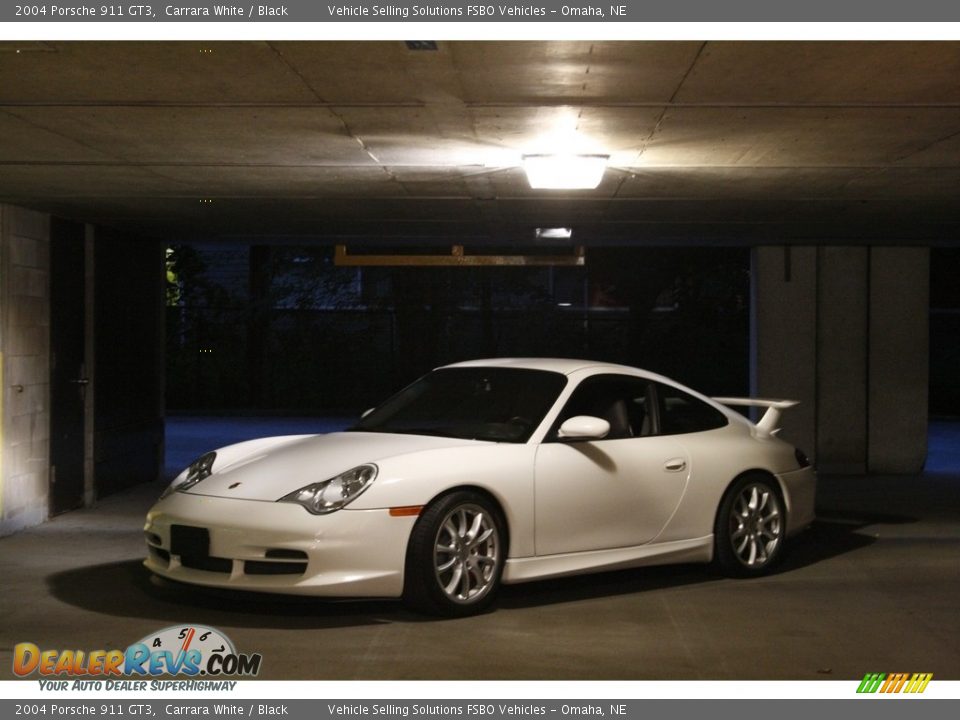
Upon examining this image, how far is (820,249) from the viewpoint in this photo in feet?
49.0

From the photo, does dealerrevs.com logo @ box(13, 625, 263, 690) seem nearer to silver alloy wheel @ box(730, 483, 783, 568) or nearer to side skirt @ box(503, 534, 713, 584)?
side skirt @ box(503, 534, 713, 584)

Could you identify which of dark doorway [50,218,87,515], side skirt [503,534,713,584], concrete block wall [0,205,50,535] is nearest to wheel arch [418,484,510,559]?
side skirt [503,534,713,584]

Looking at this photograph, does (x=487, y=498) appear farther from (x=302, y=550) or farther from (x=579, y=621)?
(x=302, y=550)

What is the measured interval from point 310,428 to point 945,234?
11.4 metres

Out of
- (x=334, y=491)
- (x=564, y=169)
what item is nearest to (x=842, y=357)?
(x=564, y=169)

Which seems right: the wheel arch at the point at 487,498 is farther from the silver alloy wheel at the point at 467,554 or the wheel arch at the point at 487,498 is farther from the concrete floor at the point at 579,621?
the concrete floor at the point at 579,621

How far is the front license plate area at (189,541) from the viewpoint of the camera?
686cm

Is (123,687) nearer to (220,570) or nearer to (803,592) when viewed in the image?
(220,570)

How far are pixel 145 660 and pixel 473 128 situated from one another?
335 cm

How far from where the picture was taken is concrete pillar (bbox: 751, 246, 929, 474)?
586 inches

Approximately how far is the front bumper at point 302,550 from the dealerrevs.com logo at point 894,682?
2342mm

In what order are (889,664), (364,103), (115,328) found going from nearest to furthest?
1. (889,664)
2. (364,103)
3. (115,328)

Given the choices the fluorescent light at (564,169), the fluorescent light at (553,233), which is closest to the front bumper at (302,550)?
the fluorescent light at (564,169)
